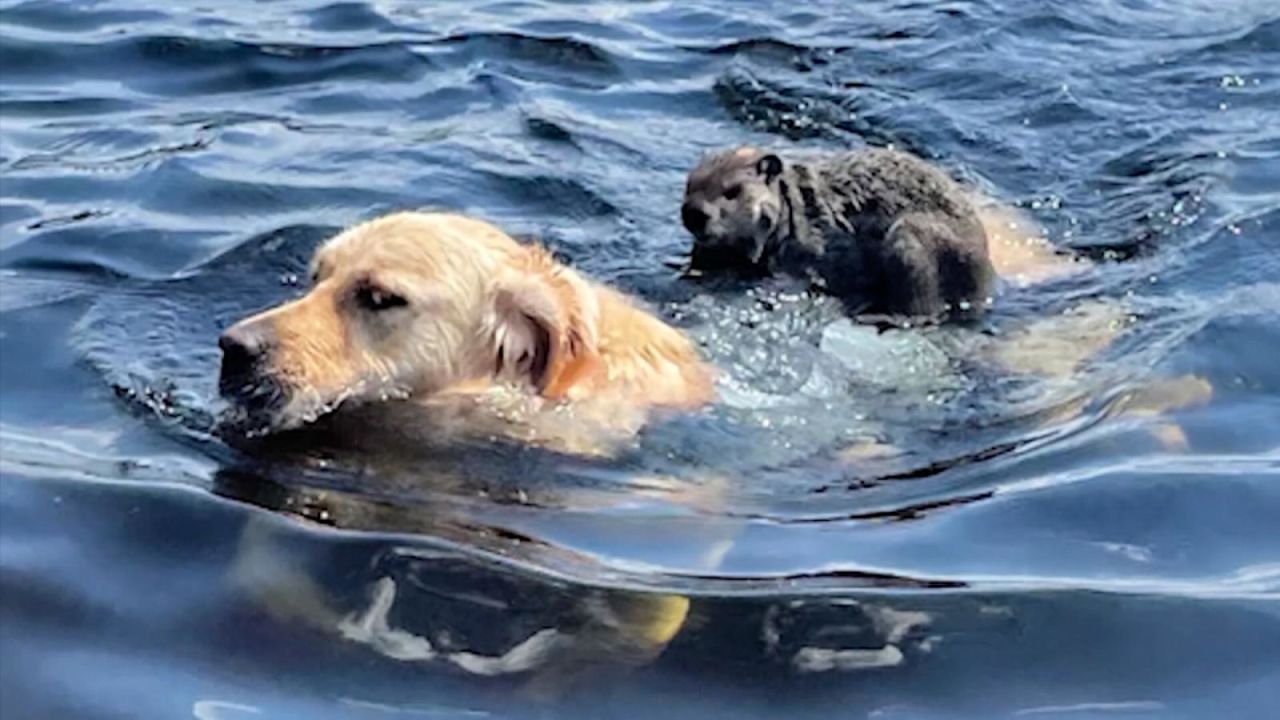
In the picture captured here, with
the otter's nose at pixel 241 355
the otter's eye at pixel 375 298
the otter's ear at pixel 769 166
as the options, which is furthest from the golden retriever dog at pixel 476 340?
the otter's ear at pixel 769 166

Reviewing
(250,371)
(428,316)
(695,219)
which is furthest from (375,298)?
(695,219)

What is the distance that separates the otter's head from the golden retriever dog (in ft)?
5.10

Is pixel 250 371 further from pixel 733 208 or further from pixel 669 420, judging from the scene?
pixel 733 208

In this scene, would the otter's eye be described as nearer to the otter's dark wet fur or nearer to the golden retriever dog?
the golden retriever dog

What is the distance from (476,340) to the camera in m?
6.34

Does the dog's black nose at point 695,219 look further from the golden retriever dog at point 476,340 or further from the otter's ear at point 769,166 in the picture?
the golden retriever dog at point 476,340

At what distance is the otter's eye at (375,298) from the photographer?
20.1 ft

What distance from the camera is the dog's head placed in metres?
6.02

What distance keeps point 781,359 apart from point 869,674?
2.52 m

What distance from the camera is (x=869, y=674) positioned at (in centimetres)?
470

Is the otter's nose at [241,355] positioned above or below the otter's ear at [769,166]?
below

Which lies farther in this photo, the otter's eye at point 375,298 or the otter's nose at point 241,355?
the otter's eye at point 375,298

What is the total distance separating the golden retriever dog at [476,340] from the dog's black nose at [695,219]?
155cm

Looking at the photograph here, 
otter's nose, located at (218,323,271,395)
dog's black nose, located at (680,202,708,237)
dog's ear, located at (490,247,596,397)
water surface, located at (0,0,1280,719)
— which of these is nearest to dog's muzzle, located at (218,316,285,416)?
otter's nose, located at (218,323,271,395)
